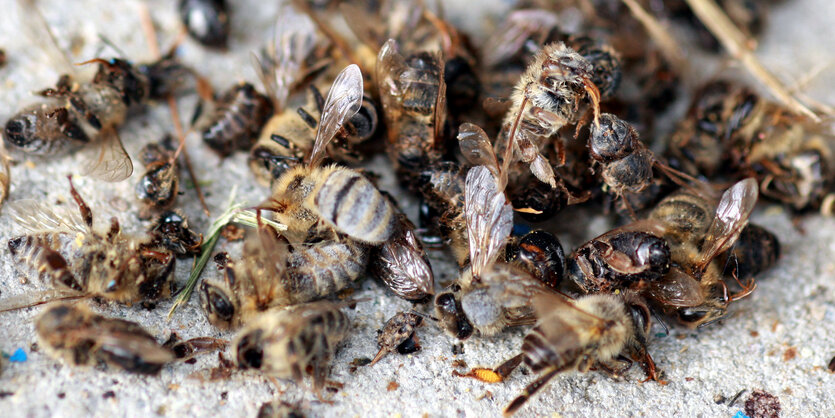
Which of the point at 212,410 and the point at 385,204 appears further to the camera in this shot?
the point at 385,204

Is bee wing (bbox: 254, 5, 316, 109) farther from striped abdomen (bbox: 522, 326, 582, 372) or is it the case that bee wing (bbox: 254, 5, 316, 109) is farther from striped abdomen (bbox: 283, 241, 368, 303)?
striped abdomen (bbox: 522, 326, 582, 372)

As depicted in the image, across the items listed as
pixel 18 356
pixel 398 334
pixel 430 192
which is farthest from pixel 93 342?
pixel 430 192

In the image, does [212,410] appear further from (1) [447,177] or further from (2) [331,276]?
(1) [447,177]

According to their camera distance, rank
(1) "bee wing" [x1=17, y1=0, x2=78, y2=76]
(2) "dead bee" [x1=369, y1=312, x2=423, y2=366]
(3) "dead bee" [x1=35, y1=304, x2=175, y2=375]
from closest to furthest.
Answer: (3) "dead bee" [x1=35, y1=304, x2=175, y2=375] → (2) "dead bee" [x1=369, y1=312, x2=423, y2=366] → (1) "bee wing" [x1=17, y1=0, x2=78, y2=76]

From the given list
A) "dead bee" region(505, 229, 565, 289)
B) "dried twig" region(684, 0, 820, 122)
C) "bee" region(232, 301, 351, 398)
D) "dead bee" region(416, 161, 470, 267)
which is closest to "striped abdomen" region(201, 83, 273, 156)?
"dead bee" region(416, 161, 470, 267)

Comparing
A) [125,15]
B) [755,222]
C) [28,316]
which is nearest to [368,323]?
[28,316]

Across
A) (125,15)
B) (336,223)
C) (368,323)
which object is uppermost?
(125,15)
